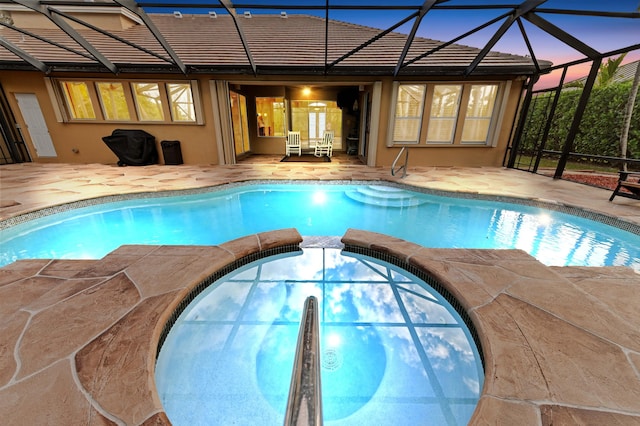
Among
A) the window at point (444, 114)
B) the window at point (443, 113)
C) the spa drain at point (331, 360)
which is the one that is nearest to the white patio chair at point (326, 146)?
the window at point (444, 114)


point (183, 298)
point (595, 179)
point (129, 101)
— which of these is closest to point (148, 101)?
point (129, 101)

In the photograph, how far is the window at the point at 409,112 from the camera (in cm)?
748

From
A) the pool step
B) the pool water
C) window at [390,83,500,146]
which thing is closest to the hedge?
window at [390,83,500,146]

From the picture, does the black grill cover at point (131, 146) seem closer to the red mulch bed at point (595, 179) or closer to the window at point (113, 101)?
the window at point (113, 101)

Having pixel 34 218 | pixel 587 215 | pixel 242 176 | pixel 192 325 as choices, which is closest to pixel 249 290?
pixel 192 325

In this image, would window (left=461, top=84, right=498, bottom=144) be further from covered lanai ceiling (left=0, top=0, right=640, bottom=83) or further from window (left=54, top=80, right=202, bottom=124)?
window (left=54, top=80, right=202, bottom=124)

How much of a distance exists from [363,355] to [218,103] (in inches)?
308

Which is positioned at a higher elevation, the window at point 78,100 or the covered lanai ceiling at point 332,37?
the covered lanai ceiling at point 332,37

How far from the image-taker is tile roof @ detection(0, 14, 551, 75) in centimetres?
664

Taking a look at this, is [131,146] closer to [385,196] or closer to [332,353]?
[385,196]

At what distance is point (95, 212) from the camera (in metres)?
4.57

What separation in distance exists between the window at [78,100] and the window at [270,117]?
5.47 meters

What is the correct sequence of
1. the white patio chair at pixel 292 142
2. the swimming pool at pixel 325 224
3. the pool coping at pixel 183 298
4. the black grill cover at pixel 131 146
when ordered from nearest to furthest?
the pool coping at pixel 183 298 < the swimming pool at pixel 325 224 < the black grill cover at pixel 131 146 < the white patio chair at pixel 292 142

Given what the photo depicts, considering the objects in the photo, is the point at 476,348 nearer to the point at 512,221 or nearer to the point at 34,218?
the point at 512,221
